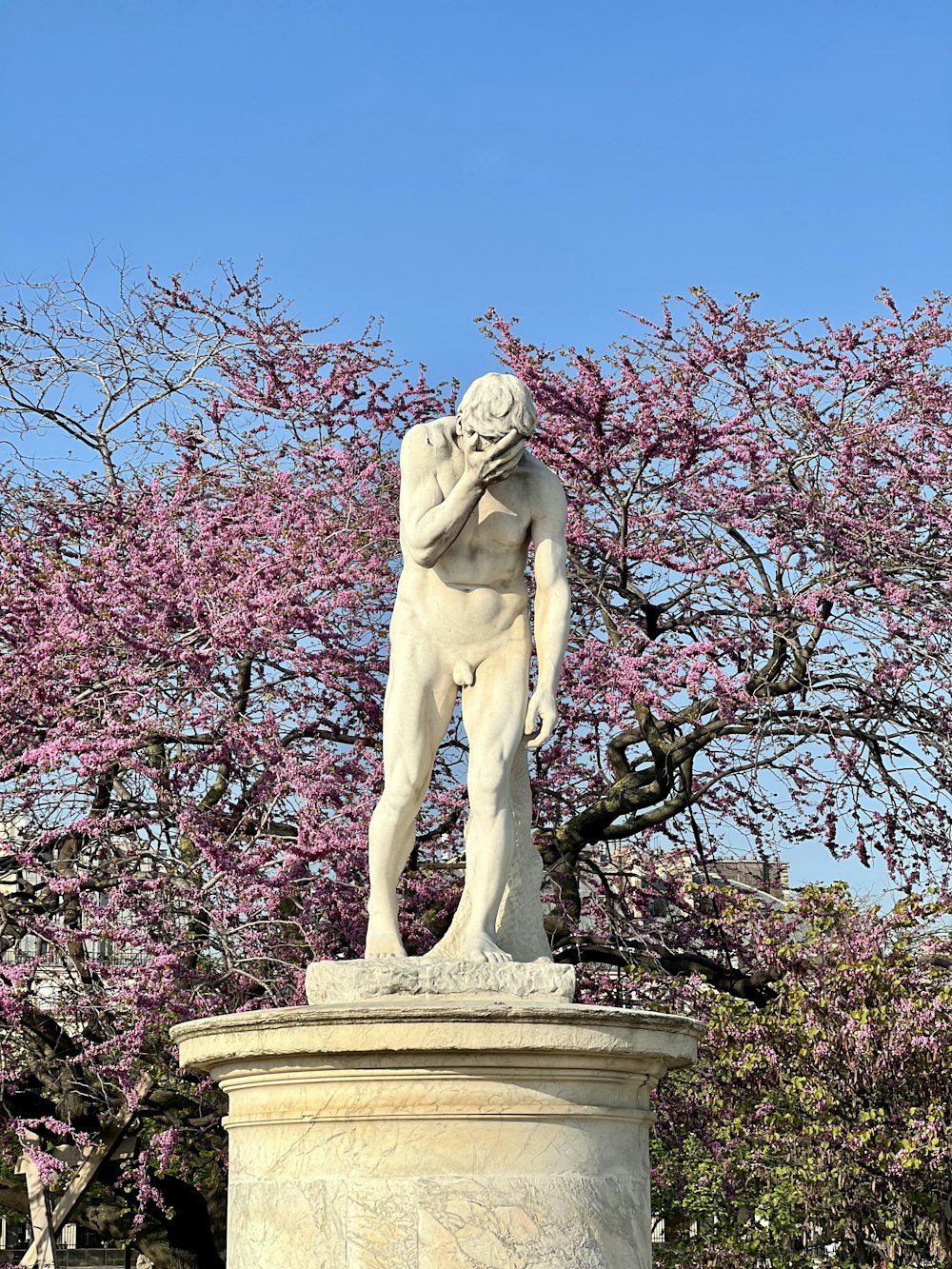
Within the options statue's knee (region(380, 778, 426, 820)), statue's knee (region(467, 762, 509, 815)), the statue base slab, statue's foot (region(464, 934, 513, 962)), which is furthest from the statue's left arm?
the statue base slab

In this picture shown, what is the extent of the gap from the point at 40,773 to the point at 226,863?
1612 millimetres

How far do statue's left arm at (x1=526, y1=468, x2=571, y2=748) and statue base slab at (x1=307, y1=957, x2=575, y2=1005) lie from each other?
3.05ft

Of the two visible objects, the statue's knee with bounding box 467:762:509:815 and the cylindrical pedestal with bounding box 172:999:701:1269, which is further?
the statue's knee with bounding box 467:762:509:815

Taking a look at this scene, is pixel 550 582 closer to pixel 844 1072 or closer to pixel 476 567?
pixel 476 567

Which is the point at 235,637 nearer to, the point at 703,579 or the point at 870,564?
the point at 703,579

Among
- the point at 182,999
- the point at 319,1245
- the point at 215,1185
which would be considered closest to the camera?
the point at 319,1245

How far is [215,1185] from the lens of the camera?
46.7 ft

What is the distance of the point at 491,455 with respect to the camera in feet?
20.6

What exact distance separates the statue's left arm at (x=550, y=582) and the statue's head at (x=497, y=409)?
36 centimetres

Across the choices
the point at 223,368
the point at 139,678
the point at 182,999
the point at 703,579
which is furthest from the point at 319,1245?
the point at 223,368

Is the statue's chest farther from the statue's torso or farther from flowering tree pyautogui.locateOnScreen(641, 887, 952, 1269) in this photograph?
flowering tree pyautogui.locateOnScreen(641, 887, 952, 1269)

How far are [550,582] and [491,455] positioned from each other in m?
0.60

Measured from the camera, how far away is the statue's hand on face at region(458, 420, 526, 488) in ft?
20.5

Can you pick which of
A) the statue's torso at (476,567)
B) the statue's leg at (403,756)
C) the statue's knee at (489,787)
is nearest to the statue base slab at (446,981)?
the statue's leg at (403,756)
